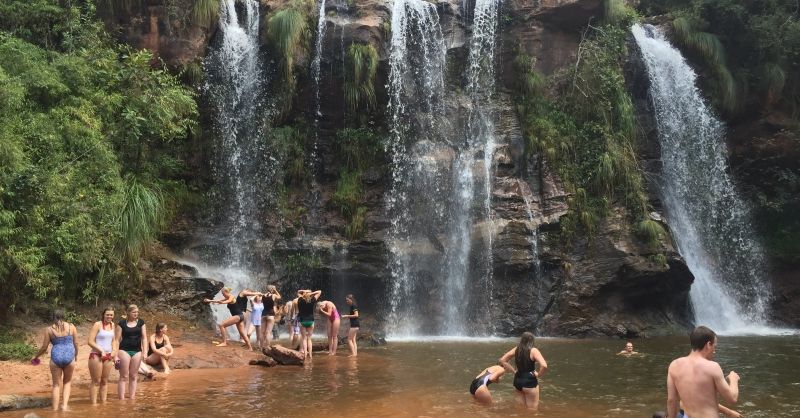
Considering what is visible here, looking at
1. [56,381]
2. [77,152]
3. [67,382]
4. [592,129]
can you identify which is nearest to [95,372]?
[67,382]

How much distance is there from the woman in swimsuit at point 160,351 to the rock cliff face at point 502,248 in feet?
26.6

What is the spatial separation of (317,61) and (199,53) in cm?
375

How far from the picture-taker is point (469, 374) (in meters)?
11.6

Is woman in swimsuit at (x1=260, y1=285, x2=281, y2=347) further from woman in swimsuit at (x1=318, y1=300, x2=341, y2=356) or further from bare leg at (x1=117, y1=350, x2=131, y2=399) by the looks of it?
bare leg at (x1=117, y1=350, x2=131, y2=399)

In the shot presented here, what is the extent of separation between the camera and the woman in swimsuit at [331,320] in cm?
1427

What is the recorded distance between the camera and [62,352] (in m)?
8.48

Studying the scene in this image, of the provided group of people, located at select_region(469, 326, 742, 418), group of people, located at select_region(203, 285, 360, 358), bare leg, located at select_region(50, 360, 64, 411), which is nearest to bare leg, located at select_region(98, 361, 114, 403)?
bare leg, located at select_region(50, 360, 64, 411)

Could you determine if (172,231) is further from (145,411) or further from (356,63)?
(145,411)

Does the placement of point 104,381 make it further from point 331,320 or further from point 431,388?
point 331,320

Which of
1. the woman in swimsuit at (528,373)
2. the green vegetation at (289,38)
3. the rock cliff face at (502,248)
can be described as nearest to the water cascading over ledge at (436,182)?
the rock cliff face at (502,248)

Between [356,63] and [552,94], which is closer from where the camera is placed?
[356,63]

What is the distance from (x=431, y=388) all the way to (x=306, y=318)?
4189 millimetres

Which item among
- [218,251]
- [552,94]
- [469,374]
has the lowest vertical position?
[469,374]

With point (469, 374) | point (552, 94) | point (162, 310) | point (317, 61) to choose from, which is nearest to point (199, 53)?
point (317, 61)
